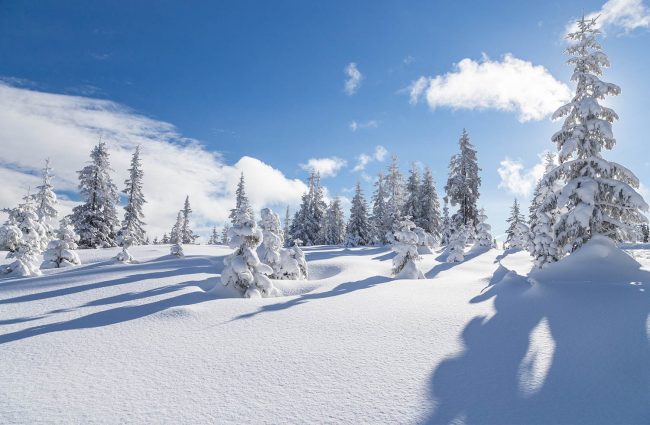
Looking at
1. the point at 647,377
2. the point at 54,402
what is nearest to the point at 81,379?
the point at 54,402

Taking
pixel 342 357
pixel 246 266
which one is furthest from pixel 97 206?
pixel 342 357

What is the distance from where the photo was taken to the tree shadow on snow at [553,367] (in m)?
4.23

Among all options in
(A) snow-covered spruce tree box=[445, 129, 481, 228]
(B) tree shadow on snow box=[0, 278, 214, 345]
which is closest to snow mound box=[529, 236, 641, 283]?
(B) tree shadow on snow box=[0, 278, 214, 345]

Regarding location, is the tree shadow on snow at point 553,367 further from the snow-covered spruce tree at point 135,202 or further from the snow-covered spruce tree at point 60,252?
the snow-covered spruce tree at point 135,202

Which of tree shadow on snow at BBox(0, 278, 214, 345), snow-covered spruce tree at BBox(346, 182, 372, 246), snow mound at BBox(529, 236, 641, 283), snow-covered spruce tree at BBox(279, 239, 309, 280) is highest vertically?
snow-covered spruce tree at BBox(346, 182, 372, 246)

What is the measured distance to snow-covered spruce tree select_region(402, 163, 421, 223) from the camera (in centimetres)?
5091

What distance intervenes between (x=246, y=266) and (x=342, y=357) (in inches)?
279

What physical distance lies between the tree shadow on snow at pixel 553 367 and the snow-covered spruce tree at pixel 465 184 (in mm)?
34849

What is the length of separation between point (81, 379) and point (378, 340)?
4786 mm

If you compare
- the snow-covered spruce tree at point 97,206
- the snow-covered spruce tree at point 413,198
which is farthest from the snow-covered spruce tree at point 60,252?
the snow-covered spruce tree at point 413,198

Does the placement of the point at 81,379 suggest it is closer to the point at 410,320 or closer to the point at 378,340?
the point at 378,340

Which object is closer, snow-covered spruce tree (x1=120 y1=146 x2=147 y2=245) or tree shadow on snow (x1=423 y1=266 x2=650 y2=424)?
tree shadow on snow (x1=423 y1=266 x2=650 y2=424)

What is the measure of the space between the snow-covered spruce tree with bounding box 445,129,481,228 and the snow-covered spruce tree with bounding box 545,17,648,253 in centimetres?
2772

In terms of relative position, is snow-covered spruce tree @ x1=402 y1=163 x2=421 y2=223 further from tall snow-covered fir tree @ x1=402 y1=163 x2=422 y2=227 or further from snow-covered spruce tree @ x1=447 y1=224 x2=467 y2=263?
snow-covered spruce tree @ x1=447 y1=224 x2=467 y2=263
